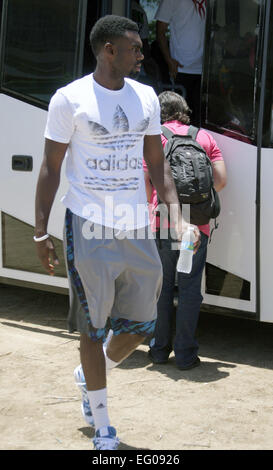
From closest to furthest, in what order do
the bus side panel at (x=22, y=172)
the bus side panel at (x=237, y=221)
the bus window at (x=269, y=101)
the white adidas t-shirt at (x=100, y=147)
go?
the white adidas t-shirt at (x=100, y=147)
the bus window at (x=269, y=101)
the bus side panel at (x=237, y=221)
the bus side panel at (x=22, y=172)

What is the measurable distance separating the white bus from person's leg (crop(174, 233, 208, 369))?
0.18 m

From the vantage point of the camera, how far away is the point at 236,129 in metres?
4.68

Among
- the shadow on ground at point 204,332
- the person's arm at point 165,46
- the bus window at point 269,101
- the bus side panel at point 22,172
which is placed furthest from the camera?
the person's arm at point 165,46

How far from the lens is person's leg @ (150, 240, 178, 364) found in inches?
187

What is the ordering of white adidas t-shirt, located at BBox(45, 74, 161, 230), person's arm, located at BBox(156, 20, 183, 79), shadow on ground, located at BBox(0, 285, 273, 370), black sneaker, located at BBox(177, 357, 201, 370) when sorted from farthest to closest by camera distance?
person's arm, located at BBox(156, 20, 183, 79) < shadow on ground, located at BBox(0, 285, 273, 370) < black sneaker, located at BBox(177, 357, 201, 370) < white adidas t-shirt, located at BBox(45, 74, 161, 230)

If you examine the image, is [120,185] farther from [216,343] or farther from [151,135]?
[216,343]

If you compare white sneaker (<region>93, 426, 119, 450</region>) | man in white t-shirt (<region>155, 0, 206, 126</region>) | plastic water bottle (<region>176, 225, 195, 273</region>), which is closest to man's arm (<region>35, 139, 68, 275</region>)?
plastic water bottle (<region>176, 225, 195, 273</region>)

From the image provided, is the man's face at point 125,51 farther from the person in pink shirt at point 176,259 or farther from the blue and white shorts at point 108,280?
the person in pink shirt at point 176,259

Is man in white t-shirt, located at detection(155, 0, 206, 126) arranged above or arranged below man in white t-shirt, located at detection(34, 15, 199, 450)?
above

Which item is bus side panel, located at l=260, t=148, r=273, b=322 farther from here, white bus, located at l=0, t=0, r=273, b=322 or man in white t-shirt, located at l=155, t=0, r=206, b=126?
man in white t-shirt, located at l=155, t=0, r=206, b=126

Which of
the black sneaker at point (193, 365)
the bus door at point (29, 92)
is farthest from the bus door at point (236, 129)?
the bus door at point (29, 92)

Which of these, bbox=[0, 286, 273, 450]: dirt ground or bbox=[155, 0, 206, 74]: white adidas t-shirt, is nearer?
bbox=[0, 286, 273, 450]: dirt ground

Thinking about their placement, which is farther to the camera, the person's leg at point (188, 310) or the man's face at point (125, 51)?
the person's leg at point (188, 310)

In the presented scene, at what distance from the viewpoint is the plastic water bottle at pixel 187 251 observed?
3443 mm
